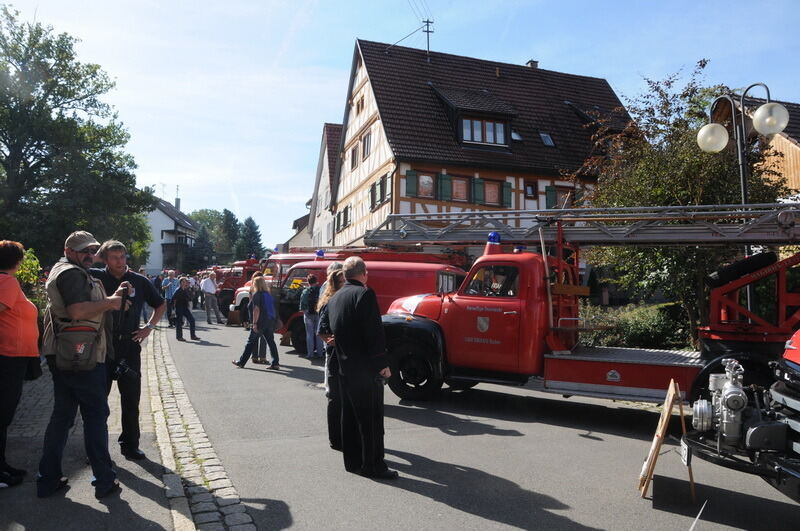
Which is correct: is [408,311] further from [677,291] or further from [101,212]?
[101,212]

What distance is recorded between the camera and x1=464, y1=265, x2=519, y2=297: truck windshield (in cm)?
833

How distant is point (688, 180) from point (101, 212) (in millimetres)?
30278

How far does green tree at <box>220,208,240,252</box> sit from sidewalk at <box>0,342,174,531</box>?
346ft

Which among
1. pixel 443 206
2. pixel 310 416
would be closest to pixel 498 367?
pixel 310 416

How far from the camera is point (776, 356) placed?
22.1ft

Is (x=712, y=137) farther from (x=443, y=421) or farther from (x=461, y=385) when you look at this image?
(x=443, y=421)

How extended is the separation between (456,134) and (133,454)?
23.0 meters


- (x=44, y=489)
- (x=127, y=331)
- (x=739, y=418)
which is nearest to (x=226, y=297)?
(x=127, y=331)

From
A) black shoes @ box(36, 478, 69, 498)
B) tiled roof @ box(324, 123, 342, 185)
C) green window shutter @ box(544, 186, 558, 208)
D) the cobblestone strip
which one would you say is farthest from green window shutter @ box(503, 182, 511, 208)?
black shoes @ box(36, 478, 69, 498)

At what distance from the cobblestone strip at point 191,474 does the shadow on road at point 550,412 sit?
2.55 m

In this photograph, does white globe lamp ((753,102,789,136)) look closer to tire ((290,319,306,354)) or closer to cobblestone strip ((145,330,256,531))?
cobblestone strip ((145,330,256,531))

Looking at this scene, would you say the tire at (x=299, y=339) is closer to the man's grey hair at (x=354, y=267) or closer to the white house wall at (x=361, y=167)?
the man's grey hair at (x=354, y=267)

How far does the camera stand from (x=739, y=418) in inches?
184

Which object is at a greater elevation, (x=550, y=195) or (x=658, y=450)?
(x=550, y=195)
